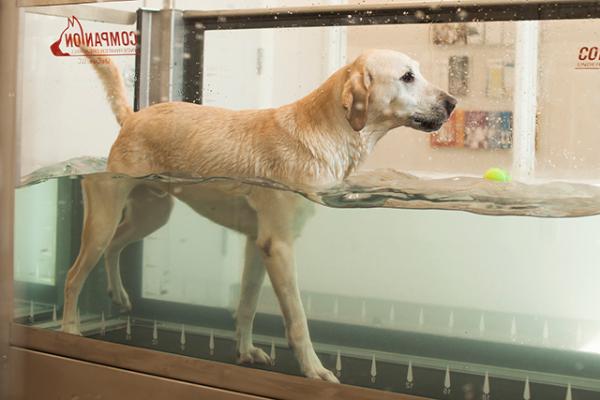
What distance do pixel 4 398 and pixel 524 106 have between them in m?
1.41

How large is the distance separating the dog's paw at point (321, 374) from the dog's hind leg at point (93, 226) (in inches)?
23.0

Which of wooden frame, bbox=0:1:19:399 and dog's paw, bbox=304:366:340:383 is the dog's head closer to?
dog's paw, bbox=304:366:340:383

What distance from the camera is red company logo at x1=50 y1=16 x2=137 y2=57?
6.49 ft

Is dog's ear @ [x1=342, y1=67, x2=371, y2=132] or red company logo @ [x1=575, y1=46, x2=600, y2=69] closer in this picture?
red company logo @ [x1=575, y1=46, x2=600, y2=69]

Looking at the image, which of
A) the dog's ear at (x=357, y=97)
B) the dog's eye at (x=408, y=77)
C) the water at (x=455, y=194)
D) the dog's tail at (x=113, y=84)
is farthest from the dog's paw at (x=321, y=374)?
the dog's tail at (x=113, y=84)

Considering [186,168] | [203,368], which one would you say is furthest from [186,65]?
[203,368]

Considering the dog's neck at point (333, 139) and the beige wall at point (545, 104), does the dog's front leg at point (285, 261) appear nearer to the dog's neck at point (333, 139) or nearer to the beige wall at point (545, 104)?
the dog's neck at point (333, 139)

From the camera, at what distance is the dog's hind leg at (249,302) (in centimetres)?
182

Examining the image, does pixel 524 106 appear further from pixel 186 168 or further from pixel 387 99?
pixel 186 168

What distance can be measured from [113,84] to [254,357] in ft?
2.24

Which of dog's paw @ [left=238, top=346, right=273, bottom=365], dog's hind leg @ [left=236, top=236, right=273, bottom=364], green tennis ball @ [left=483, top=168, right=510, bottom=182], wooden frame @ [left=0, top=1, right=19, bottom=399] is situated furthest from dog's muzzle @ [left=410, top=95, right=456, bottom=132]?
wooden frame @ [left=0, top=1, right=19, bottom=399]

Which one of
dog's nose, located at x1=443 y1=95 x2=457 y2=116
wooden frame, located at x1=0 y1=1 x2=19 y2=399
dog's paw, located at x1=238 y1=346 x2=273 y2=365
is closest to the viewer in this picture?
dog's nose, located at x1=443 y1=95 x2=457 y2=116

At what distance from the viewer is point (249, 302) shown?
183 cm

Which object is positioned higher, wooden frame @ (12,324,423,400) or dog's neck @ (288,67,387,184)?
dog's neck @ (288,67,387,184)
